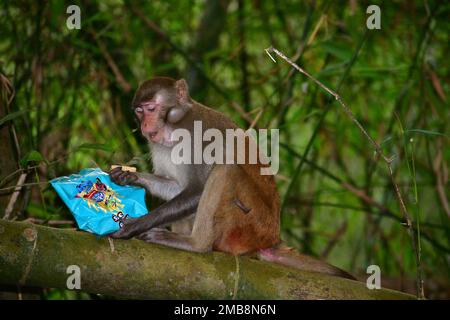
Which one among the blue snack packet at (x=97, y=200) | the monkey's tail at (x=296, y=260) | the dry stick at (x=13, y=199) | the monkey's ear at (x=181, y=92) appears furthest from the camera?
the monkey's ear at (x=181, y=92)

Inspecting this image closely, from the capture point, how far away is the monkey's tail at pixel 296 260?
3.51 m

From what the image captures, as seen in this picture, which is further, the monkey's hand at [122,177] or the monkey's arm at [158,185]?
the monkey's arm at [158,185]

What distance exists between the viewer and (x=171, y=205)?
3.95 meters

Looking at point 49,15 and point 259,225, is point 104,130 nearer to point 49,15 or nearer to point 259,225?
point 49,15

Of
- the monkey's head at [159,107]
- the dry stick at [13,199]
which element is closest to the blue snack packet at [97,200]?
the dry stick at [13,199]

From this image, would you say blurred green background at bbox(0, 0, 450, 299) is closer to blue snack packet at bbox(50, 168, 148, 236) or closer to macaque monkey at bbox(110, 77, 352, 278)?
macaque monkey at bbox(110, 77, 352, 278)

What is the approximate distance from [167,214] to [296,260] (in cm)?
84

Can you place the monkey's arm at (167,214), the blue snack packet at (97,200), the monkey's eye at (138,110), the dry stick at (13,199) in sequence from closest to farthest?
the blue snack packet at (97,200) → the monkey's arm at (167,214) → the dry stick at (13,199) → the monkey's eye at (138,110)

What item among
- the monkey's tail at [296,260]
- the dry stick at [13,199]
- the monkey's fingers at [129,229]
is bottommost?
the monkey's tail at [296,260]

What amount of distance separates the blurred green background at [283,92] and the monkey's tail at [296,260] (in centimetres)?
80

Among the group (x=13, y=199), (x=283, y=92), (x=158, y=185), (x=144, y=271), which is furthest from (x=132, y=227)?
(x=283, y=92)

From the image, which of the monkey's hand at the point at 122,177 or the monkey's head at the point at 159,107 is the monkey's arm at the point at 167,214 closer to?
the monkey's hand at the point at 122,177

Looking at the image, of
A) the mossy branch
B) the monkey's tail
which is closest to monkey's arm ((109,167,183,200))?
the monkey's tail
